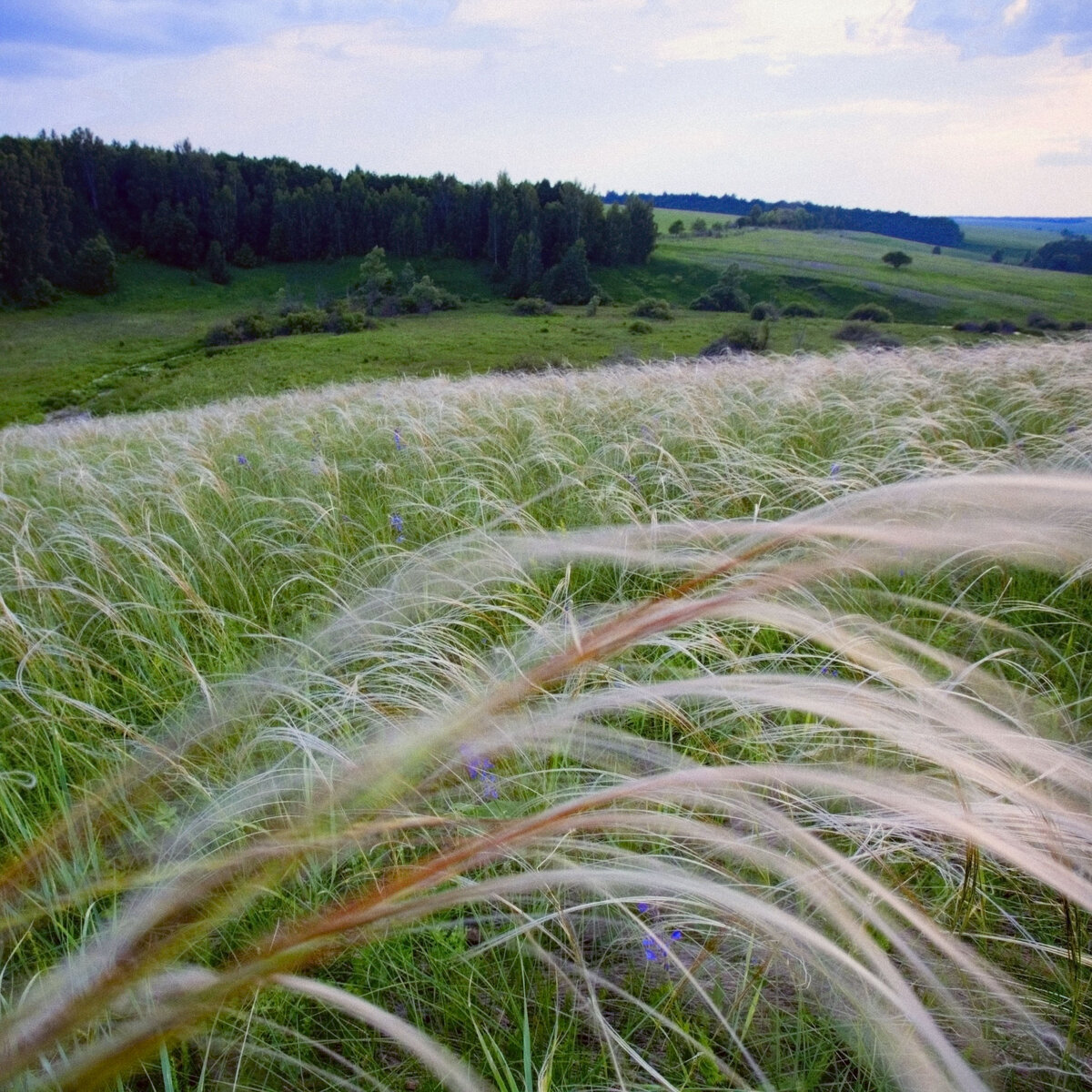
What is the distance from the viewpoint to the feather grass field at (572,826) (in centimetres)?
93

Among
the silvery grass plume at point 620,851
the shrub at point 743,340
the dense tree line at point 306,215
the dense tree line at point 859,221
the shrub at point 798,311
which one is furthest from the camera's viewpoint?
the dense tree line at point 859,221

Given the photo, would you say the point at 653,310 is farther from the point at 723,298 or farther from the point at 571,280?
the point at 571,280

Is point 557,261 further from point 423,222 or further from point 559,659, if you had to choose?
point 559,659

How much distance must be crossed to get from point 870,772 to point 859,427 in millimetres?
3403

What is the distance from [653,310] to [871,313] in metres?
21.8

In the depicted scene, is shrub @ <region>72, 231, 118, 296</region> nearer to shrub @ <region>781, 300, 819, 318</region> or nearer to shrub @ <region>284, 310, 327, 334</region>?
shrub @ <region>284, 310, 327, 334</region>

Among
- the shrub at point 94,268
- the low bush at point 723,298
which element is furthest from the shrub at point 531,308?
the shrub at point 94,268

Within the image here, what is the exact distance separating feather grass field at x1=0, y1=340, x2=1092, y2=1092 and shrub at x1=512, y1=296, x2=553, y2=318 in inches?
3225

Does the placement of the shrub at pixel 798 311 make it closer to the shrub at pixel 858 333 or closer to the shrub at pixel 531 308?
the shrub at pixel 858 333

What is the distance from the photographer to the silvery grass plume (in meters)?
0.90

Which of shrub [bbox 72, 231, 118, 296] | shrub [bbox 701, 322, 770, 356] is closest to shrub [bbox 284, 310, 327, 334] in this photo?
shrub [bbox 72, 231, 118, 296]

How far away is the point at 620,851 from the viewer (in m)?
1.02

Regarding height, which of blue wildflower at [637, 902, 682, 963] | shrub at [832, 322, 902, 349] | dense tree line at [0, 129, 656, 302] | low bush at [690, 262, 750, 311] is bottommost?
blue wildflower at [637, 902, 682, 963]

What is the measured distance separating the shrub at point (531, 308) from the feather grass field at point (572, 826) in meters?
81.9
